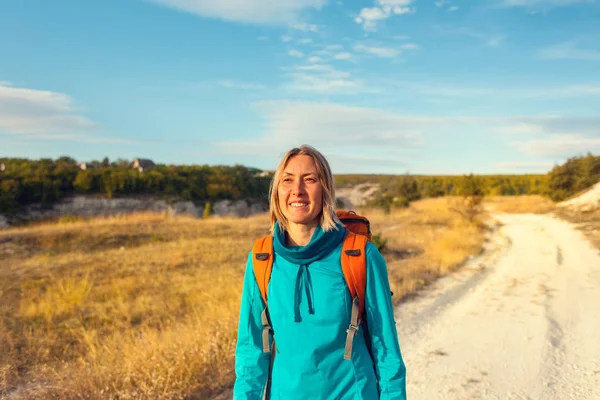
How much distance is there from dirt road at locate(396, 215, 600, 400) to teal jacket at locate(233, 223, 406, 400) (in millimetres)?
2517

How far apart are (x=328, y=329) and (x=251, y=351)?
40cm

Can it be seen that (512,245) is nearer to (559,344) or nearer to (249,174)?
(559,344)

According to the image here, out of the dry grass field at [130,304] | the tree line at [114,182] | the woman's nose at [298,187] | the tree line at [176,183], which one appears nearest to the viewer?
the woman's nose at [298,187]

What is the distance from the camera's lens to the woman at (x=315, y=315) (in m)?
1.71

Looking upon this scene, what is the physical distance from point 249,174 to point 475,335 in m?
42.4

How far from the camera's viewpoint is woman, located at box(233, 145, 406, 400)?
1.71 meters

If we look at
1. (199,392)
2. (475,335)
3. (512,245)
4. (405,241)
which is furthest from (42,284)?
(512,245)

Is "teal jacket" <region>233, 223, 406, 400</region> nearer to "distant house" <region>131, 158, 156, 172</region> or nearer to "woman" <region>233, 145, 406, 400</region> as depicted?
"woman" <region>233, 145, 406, 400</region>

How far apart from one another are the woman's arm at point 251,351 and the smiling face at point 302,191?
354 mm

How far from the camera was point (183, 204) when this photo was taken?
39.7 meters

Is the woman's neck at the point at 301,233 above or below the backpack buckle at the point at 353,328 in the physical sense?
above

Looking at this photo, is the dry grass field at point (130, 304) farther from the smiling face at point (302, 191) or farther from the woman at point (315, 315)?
the smiling face at point (302, 191)

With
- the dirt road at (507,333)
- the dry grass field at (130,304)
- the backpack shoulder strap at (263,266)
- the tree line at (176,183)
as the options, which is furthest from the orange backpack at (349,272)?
the tree line at (176,183)

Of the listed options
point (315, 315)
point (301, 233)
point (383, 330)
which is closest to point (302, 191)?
point (301, 233)
